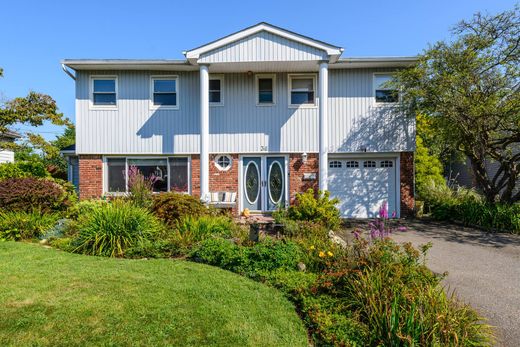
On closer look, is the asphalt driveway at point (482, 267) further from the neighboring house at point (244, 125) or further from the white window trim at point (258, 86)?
the white window trim at point (258, 86)

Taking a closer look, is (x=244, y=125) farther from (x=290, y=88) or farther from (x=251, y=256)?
(x=251, y=256)

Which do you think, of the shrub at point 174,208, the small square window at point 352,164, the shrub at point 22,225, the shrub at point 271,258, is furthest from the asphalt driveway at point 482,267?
the shrub at point 22,225

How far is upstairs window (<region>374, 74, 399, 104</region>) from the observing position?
466 inches

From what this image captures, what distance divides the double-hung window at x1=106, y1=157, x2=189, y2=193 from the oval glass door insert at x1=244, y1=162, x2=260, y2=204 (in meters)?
2.35

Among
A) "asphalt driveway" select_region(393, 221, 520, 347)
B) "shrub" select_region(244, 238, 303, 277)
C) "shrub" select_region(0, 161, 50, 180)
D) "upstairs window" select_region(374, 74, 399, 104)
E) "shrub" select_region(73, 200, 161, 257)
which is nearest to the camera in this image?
"asphalt driveway" select_region(393, 221, 520, 347)

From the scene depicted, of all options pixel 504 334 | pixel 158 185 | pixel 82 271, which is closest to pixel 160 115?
pixel 158 185

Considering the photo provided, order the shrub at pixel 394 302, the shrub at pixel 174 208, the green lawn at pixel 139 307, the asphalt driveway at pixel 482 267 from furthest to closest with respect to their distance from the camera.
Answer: the shrub at pixel 174 208 → the asphalt driveway at pixel 482 267 → the green lawn at pixel 139 307 → the shrub at pixel 394 302

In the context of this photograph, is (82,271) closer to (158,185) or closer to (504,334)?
(504,334)

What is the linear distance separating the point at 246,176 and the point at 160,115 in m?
4.01

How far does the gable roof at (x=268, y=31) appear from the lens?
34.5 ft

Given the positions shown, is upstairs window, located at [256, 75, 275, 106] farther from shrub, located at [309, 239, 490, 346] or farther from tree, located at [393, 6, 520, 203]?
shrub, located at [309, 239, 490, 346]

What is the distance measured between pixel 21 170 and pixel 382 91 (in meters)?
13.9

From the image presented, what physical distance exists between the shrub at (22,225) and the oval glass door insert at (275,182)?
694cm

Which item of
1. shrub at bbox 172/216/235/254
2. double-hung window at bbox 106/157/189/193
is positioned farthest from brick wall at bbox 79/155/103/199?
shrub at bbox 172/216/235/254
